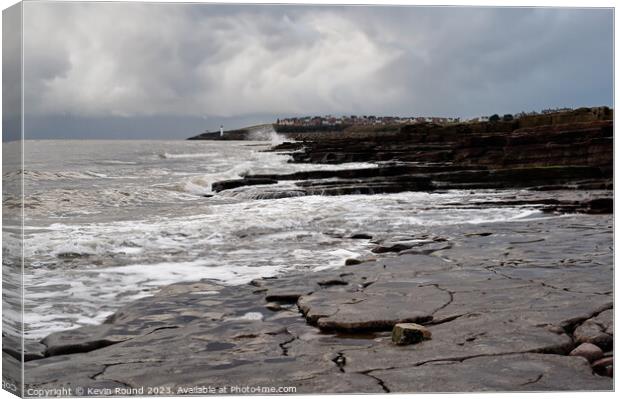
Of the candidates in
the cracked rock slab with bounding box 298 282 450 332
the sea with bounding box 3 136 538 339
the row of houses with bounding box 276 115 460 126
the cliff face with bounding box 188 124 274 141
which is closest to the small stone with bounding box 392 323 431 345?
the cracked rock slab with bounding box 298 282 450 332

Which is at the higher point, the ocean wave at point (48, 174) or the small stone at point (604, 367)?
the ocean wave at point (48, 174)

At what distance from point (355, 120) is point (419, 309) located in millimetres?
1541

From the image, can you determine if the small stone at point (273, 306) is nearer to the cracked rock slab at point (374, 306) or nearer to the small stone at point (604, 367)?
the cracked rock slab at point (374, 306)

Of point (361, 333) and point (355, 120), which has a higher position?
point (355, 120)

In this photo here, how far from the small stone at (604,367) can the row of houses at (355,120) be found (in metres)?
2.08

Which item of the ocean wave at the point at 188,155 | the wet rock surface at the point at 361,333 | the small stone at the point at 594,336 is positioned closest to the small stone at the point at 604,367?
the wet rock surface at the point at 361,333

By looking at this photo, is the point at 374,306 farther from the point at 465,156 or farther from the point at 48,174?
the point at 465,156

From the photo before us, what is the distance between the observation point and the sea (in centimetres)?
415

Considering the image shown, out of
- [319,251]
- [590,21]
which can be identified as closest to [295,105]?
[319,251]

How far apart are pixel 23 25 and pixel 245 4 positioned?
4.30ft

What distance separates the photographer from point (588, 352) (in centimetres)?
350

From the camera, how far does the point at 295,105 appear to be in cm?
487

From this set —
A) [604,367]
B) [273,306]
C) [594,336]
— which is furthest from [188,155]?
[604,367]

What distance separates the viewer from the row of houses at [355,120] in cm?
488
